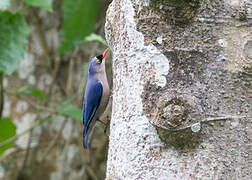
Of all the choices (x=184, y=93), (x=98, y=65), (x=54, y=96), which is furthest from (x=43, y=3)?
(x=184, y=93)

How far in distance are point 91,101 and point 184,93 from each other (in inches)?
40.7

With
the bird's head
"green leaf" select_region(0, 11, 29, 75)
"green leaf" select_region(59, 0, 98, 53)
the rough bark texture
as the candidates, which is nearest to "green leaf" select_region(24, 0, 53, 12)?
"green leaf" select_region(0, 11, 29, 75)

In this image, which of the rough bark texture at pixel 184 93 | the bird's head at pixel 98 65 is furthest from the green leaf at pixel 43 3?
the rough bark texture at pixel 184 93

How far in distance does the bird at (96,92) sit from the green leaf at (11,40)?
493mm

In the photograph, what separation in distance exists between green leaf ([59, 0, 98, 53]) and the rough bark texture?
1.85 meters

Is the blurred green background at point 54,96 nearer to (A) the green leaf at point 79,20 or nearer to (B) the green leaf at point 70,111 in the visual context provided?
(A) the green leaf at point 79,20

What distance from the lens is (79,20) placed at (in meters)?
2.99

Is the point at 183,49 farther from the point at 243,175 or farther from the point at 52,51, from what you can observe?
the point at 52,51

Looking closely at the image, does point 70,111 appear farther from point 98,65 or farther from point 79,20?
point 79,20

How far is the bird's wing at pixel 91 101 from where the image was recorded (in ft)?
6.28

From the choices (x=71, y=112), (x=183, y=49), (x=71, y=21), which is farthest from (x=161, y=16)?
(x=71, y=21)

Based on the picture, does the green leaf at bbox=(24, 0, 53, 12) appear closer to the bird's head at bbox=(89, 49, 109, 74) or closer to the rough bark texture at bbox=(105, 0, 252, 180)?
the bird's head at bbox=(89, 49, 109, 74)

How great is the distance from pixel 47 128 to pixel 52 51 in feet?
2.02

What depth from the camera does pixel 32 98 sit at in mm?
3359
